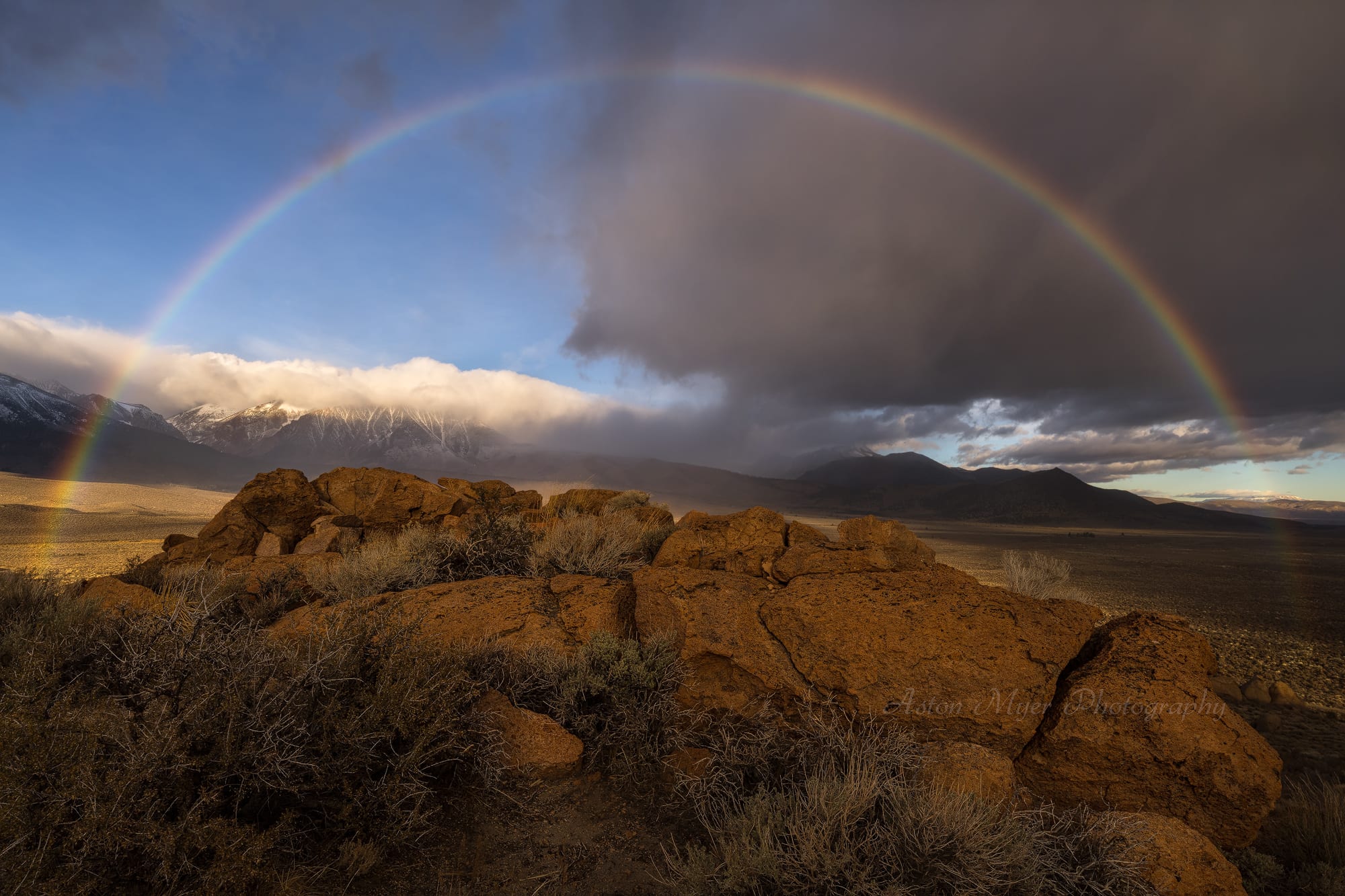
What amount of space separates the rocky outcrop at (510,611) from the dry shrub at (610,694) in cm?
37

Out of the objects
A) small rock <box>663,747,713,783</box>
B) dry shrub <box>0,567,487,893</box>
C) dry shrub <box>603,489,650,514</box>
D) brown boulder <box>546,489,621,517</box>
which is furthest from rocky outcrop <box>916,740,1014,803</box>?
brown boulder <box>546,489,621,517</box>

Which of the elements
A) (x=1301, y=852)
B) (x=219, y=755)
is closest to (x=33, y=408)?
(x=219, y=755)

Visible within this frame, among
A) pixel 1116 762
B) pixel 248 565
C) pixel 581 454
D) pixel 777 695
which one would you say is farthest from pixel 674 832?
pixel 581 454

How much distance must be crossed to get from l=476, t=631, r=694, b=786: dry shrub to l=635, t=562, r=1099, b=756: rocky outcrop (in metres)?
0.31

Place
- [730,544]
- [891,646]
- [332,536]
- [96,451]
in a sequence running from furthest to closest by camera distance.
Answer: [96,451] → [332,536] → [730,544] → [891,646]

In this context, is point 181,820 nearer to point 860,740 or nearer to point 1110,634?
point 860,740

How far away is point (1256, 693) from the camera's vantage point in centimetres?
1030

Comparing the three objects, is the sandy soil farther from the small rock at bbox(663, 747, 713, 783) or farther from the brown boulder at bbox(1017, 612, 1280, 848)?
the brown boulder at bbox(1017, 612, 1280, 848)

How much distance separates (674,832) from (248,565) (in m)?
8.23

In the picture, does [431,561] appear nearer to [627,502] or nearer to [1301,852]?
[627,502]

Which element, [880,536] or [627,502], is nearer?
[880,536]

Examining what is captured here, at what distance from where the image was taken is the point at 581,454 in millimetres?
184500

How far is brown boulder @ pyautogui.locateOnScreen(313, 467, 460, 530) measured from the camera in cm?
1116

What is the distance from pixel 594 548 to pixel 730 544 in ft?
6.31
